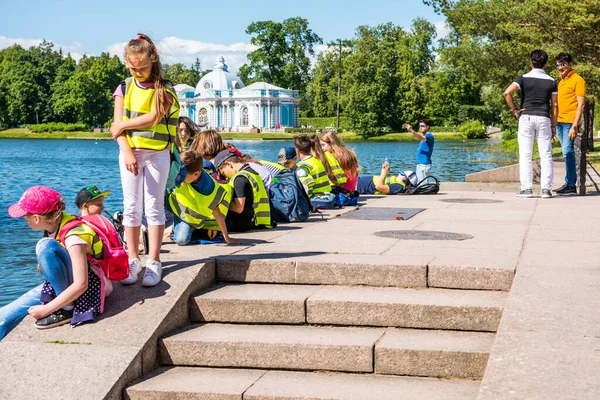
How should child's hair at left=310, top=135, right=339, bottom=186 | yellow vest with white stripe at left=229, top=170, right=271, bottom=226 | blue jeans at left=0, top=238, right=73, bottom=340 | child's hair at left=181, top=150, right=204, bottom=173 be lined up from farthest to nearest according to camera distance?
child's hair at left=310, top=135, right=339, bottom=186
yellow vest with white stripe at left=229, top=170, right=271, bottom=226
child's hair at left=181, top=150, right=204, bottom=173
blue jeans at left=0, top=238, right=73, bottom=340

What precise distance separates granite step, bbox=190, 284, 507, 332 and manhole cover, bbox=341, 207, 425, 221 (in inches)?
151

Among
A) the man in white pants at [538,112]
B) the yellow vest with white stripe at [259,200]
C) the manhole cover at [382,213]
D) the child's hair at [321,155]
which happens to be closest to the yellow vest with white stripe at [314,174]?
the child's hair at [321,155]

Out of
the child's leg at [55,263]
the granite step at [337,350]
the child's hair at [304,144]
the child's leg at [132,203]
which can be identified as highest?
the child's hair at [304,144]

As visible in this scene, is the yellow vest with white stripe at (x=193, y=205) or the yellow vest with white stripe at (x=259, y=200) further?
the yellow vest with white stripe at (x=259, y=200)

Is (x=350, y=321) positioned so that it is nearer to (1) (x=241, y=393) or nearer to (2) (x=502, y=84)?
(1) (x=241, y=393)

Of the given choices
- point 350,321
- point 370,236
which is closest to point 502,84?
point 370,236

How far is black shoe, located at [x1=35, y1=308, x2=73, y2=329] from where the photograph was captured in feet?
16.3

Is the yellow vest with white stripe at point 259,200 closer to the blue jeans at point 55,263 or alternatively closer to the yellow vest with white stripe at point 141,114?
the yellow vest with white stripe at point 141,114

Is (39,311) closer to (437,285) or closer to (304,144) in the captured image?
(437,285)

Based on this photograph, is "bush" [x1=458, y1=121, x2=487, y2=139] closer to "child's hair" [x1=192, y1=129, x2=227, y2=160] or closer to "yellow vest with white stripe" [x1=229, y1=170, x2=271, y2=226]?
"child's hair" [x1=192, y1=129, x2=227, y2=160]

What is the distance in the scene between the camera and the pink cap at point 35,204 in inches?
196

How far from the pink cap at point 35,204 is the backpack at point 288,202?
13.1 feet

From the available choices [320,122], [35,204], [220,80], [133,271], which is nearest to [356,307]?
[133,271]

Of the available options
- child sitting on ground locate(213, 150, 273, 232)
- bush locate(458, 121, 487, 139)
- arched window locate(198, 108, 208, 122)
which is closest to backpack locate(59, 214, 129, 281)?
child sitting on ground locate(213, 150, 273, 232)
